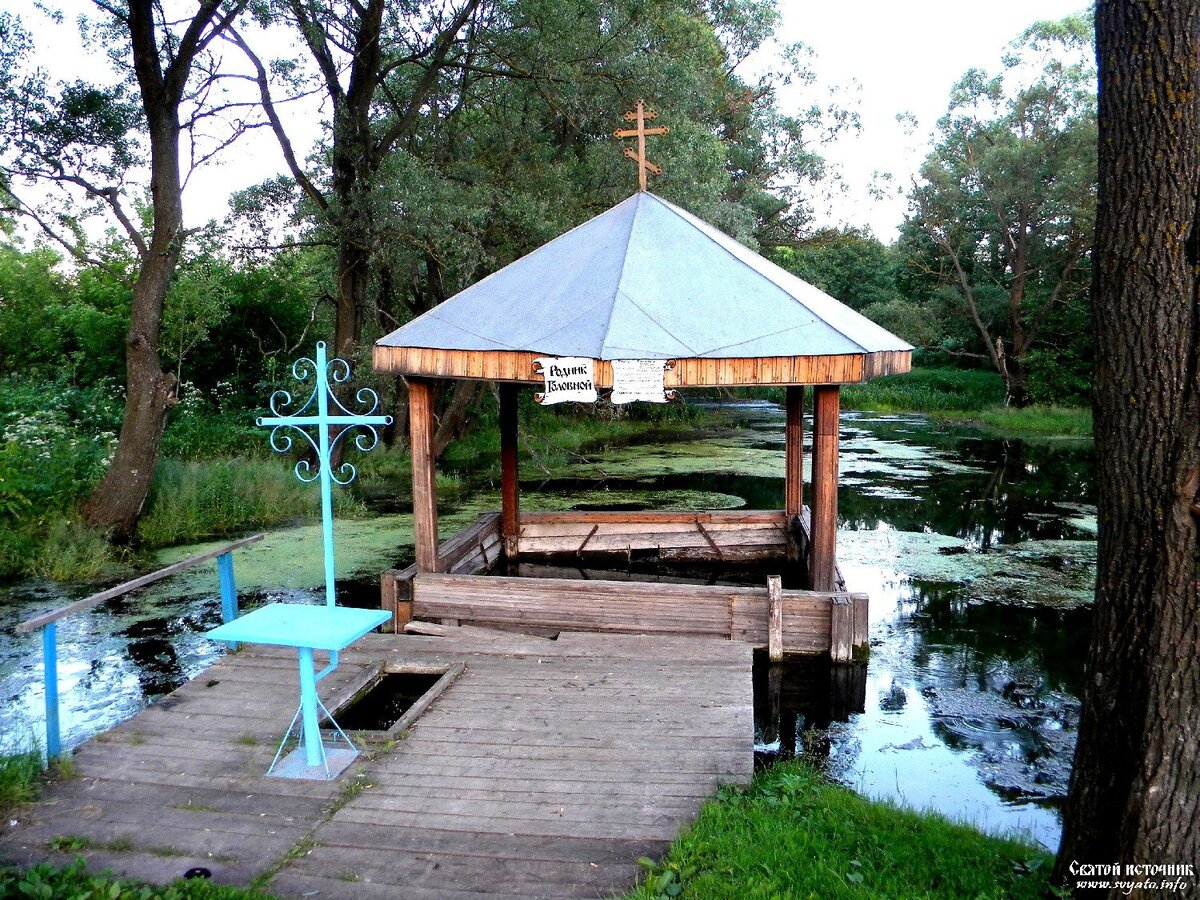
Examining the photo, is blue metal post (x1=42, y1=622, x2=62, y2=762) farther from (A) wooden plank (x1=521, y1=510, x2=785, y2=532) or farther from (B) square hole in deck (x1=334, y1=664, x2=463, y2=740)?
(A) wooden plank (x1=521, y1=510, x2=785, y2=532)

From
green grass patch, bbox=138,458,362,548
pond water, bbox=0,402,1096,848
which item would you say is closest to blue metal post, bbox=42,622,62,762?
pond water, bbox=0,402,1096,848

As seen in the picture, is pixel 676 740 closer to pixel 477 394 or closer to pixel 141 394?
pixel 141 394

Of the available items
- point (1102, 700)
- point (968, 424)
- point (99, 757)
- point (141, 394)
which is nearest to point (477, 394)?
point (141, 394)

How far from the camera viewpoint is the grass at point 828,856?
3369 millimetres

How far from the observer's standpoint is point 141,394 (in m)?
11.4

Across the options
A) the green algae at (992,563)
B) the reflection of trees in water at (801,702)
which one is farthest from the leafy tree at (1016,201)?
the reflection of trees in water at (801,702)

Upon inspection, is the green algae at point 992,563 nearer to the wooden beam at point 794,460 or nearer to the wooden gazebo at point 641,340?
the wooden beam at point 794,460

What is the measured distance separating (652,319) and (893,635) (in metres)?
3.71

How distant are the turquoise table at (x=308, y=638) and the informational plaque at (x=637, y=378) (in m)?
2.28

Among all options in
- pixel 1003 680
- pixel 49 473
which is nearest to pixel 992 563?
pixel 1003 680

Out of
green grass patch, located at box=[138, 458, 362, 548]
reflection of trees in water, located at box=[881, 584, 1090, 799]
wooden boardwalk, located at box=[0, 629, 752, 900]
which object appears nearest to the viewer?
wooden boardwalk, located at box=[0, 629, 752, 900]

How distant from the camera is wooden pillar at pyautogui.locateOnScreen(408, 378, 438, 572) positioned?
7176 millimetres

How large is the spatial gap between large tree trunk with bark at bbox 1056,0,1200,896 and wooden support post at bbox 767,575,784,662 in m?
3.67

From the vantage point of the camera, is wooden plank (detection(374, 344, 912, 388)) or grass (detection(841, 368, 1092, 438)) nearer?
wooden plank (detection(374, 344, 912, 388))
